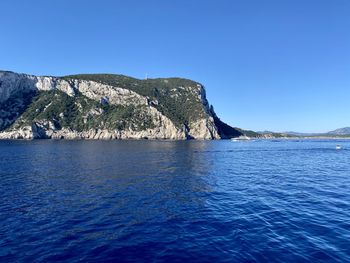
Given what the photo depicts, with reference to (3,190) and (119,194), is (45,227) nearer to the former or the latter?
(119,194)

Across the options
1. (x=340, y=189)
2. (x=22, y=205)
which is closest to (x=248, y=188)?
(x=340, y=189)

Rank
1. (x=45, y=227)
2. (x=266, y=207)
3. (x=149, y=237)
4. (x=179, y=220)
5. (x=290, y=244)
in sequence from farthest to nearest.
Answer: (x=266, y=207) → (x=179, y=220) → (x=45, y=227) → (x=149, y=237) → (x=290, y=244)

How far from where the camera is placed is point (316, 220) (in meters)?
26.7

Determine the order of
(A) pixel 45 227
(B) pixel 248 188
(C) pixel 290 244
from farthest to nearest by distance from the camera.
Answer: (B) pixel 248 188, (A) pixel 45 227, (C) pixel 290 244

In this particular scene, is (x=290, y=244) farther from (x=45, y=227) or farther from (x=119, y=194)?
(x=119, y=194)

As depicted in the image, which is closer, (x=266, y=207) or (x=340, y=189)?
(x=266, y=207)

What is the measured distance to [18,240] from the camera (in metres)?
21.0

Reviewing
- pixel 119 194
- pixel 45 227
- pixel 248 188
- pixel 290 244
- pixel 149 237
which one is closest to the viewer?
pixel 290 244

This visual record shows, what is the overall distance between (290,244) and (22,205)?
28531 mm

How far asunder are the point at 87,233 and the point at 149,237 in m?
5.34

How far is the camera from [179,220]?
87.0ft

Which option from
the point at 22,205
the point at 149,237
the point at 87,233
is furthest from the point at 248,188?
the point at 22,205

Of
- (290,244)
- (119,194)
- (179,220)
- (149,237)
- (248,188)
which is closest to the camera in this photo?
(290,244)

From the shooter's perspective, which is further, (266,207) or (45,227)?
(266,207)
